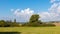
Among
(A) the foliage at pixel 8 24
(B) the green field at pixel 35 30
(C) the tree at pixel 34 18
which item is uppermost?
(C) the tree at pixel 34 18

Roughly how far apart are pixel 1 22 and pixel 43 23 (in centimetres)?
1299

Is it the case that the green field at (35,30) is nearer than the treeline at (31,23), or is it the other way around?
the green field at (35,30)

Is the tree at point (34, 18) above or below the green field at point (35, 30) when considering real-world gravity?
above

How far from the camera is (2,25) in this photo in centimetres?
5028

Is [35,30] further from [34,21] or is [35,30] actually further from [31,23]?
[34,21]

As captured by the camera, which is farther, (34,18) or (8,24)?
(34,18)

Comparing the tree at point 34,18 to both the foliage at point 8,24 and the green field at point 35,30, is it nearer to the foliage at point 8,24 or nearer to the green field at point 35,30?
the foliage at point 8,24

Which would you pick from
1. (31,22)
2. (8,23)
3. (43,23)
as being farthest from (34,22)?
(8,23)

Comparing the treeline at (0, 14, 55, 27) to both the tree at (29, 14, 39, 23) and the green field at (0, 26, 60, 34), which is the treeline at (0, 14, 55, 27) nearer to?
the tree at (29, 14, 39, 23)

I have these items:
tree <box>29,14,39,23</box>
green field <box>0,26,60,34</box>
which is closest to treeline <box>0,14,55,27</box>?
tree <box>29,14,39,23</box>

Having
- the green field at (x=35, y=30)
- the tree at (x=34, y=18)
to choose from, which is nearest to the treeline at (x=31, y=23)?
the tree at (x=34, y=18)

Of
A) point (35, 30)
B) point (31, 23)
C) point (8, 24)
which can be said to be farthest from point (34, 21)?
point (35, 30)

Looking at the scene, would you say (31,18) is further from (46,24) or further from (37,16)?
(46,24)

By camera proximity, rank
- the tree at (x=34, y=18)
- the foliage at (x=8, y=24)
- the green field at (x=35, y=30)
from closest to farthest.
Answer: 1. the green field at (x=35, y=30)
2. the foliage at (x=8, y=24)
3. the tree at (x=34, y=18)
